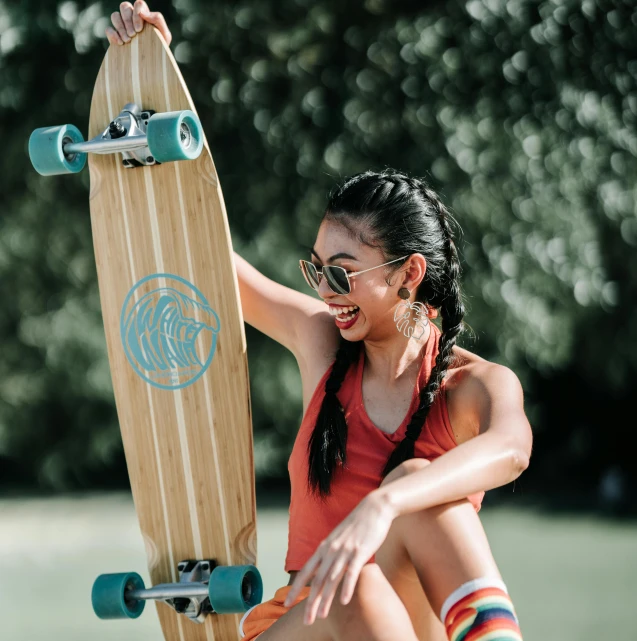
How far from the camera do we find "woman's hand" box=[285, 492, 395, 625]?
1.59m

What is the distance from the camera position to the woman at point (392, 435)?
1691 millimetres

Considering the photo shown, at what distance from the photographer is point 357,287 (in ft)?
6.62

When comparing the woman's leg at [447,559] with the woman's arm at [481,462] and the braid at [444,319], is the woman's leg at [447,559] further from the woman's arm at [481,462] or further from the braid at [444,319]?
the braid at [444,319]

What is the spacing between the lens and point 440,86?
498cm

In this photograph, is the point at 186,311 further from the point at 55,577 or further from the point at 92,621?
the point at 55,577

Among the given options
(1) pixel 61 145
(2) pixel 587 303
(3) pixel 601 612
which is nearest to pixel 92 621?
(3) pixel 601 612

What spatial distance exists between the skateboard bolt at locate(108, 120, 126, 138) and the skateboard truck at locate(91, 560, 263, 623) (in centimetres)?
90

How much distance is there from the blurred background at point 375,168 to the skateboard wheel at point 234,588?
2429 millimetres

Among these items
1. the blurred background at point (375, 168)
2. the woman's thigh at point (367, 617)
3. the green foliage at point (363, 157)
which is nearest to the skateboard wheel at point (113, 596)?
the woman's thigh at point (367, 617)

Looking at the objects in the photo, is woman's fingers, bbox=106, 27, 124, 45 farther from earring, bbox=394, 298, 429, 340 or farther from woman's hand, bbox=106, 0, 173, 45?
earring, bbox=394, 298, 429, 340

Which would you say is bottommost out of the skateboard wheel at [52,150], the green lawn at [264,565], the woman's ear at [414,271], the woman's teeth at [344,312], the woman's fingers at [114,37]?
the green lawn at [264,565]

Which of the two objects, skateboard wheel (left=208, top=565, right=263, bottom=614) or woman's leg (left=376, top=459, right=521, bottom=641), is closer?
woman's leg (left=376, top=459, right=521, bottom=641)

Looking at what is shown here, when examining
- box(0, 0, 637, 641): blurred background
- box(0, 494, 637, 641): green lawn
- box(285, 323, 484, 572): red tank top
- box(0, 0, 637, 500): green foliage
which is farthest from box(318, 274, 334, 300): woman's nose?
box(0, 0, 637, 500): green foliage

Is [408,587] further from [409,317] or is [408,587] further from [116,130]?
[116,130]
